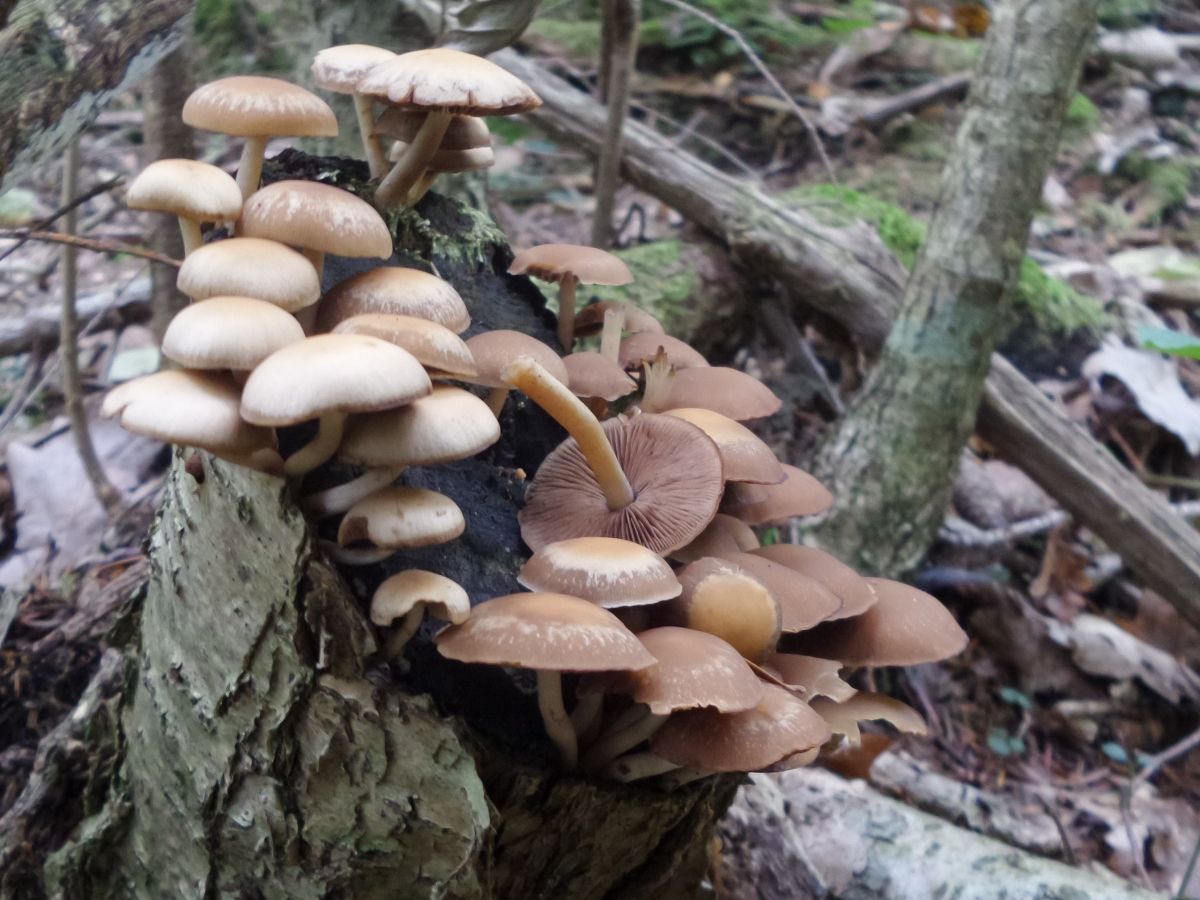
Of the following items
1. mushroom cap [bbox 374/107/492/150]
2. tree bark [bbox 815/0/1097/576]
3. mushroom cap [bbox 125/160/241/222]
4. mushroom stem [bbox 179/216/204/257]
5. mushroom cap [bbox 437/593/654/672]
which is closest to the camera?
mushroom cap [bbox 437/593/654/672]

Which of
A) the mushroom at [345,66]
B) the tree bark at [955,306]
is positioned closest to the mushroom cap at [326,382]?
the mushroom at [345,66]

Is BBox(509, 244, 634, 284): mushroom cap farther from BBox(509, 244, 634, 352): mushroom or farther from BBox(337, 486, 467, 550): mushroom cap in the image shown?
BBox(337, 486, 467, 550): mushroom cap

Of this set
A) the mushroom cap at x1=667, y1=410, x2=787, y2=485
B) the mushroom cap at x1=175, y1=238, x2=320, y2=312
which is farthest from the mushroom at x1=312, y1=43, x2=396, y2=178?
the mushroom cap at x1=667, y1=410, x2=787, y2=485

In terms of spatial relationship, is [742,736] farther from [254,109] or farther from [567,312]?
[254,109]

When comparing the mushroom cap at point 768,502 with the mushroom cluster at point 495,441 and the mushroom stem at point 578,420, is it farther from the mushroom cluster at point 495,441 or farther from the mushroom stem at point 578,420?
the mushroom stem at point 578,420

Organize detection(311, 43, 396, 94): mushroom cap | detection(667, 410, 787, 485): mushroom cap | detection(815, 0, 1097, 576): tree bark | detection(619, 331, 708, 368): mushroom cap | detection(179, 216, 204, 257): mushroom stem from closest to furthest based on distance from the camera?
detection(179, 216, 204, 257): mushroom stem, detection(311, 43, 396, 94): mushroom cap, detection(667, 410, 787, 485): mushroom cap, detection(619, 331, 708, 368): mushroom cap, detection(815, 0, 1097, 576): tree bark

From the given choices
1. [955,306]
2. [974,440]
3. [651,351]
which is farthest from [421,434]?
[974,440]
